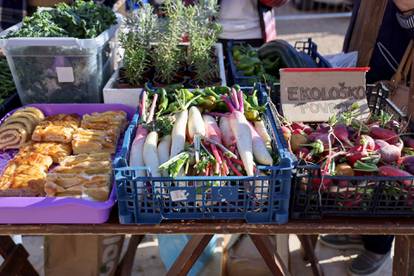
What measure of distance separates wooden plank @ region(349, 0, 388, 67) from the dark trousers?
1.09 m

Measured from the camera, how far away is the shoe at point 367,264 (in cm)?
238

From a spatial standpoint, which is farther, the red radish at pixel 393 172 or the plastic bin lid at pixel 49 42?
the plastic bin lid at pixel 49 42

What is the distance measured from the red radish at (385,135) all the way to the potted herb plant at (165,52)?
29.2 inches

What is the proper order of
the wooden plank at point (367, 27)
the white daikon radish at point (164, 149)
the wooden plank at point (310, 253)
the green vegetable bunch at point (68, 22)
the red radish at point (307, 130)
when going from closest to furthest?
the white daikon radish at point (164, 149) < the red radish at point (307, 130) < the green vegetable bunch at point (68, 22) < the wooden plank at point (310, 253) < the wooden plank at point (367, 27)

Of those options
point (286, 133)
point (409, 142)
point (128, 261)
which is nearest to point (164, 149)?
point (286, 133)

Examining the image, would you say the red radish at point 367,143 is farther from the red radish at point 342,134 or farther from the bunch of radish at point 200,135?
the bunch of radish at point 200,135

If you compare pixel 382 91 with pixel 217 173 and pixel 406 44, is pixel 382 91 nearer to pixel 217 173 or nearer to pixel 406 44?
pixel 406 44

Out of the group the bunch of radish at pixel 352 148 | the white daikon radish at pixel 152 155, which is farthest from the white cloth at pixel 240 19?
the white daikon radish at pixel 152 155

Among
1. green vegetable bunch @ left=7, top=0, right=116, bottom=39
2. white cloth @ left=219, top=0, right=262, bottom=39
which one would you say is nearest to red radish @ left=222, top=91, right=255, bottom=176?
green vegetable bunch @ left=7, top=0, right=116, bottom=39

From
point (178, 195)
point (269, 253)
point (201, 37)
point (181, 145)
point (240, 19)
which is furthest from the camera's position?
point (240, 19)

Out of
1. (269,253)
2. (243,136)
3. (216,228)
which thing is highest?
(243,136)

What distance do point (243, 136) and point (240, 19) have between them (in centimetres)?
162

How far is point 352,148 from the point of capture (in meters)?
1.40

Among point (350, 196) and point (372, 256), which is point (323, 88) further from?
point (372, 256)
